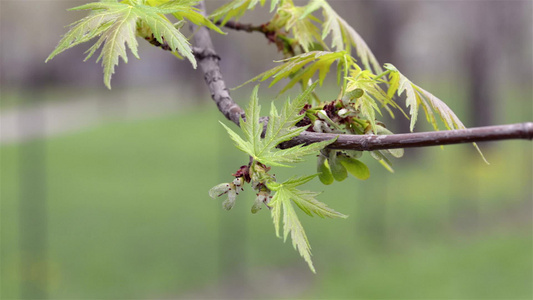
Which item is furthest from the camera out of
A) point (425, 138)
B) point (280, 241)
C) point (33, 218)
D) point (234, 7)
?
point (33, 218)

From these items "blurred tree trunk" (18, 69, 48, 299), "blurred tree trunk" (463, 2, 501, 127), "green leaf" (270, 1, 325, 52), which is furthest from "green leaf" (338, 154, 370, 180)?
"blurred tree trunk" (463, 2, 501, 127)

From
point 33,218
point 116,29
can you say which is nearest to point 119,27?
point 116,29

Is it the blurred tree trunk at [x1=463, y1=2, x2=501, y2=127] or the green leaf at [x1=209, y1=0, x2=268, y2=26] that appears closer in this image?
the green leaf at [x1=209, y1=0, x2=268, y2=26]

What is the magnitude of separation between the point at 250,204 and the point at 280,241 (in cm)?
143

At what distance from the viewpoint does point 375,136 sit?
21.0 inches

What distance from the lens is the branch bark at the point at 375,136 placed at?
436mm

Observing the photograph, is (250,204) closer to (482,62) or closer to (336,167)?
(482,62)

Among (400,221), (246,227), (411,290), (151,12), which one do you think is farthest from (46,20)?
(151,12)

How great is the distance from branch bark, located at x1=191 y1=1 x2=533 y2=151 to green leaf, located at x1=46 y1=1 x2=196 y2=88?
11 centimetres

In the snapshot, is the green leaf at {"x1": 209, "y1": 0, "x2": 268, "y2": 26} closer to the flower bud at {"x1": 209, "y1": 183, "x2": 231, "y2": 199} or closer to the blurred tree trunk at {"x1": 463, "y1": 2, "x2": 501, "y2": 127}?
the flower bud at {"x1": 209, "y1": 183, "x2": 231, "y2": 199}

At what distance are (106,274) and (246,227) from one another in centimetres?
192

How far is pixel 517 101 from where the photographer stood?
13734 mm

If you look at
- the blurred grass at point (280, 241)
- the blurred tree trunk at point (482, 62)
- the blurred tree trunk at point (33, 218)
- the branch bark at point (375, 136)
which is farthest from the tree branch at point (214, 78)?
the blurred tree trunk at point (482, 62)

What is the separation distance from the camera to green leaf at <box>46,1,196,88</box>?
0.63 meters
